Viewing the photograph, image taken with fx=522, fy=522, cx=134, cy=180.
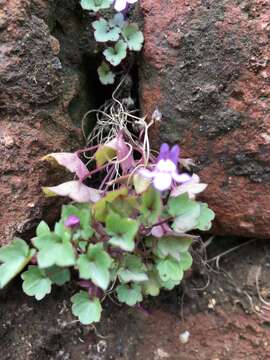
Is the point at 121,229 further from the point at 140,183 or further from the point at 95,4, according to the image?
the point at 95,4

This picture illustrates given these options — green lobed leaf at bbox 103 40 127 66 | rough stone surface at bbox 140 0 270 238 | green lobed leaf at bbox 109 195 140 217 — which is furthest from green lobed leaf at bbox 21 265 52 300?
green lobed leaf at bbox 103 40 127 66

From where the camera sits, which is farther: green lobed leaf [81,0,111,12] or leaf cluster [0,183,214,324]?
green lobed leaf [81,0,111,12]

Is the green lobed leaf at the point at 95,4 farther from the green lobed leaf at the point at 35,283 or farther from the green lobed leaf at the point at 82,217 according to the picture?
the green lobed leaf at the point at 35,283

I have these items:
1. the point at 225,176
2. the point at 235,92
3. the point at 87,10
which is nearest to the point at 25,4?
the point at 87,10

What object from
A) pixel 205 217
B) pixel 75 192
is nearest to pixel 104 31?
pixel 75 192

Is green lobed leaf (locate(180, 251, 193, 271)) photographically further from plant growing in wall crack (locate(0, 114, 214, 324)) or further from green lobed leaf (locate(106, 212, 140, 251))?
green lobed leaf (locate(106, 212, 140, 251))
